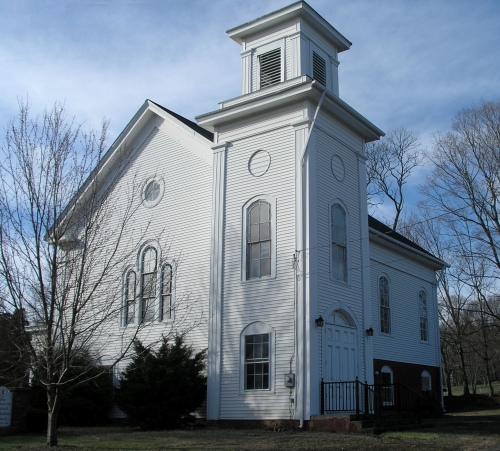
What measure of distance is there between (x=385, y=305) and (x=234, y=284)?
769 centimetres

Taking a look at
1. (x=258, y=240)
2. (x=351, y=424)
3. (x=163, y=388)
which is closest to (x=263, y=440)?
(x=351, y=424)

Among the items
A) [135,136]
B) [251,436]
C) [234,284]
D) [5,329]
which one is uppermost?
[135,136]

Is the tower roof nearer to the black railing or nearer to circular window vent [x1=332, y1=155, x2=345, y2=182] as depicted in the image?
circular window vent [x1=332, y1=155, x2=345, y2=182]

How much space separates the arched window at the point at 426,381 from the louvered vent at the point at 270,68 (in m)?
13.2

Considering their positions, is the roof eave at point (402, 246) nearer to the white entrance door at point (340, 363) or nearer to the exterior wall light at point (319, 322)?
the white entrance door at point (340, 363)

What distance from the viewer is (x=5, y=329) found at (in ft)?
44.3

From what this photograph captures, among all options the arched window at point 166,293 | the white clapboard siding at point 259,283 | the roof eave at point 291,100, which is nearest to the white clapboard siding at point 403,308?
the roof eave at point 291,100

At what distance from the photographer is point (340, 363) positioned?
691 inches

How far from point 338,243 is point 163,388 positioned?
638cm

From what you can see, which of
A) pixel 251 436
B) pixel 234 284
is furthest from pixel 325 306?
pixel 251 436

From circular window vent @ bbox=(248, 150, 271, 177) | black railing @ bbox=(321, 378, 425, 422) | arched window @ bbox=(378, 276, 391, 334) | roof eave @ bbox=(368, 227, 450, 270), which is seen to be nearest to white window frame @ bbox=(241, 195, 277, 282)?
circular window vent @ bbox=(248, 150, 271, 177)

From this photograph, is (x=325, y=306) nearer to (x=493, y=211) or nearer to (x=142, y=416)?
(x=142, y=416)

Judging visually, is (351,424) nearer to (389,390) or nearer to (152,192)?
(389,390)

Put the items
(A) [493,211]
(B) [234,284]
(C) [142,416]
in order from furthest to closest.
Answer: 1. (A) [493,211]
2. (B) [234,284]
3. (C) [142,416]
